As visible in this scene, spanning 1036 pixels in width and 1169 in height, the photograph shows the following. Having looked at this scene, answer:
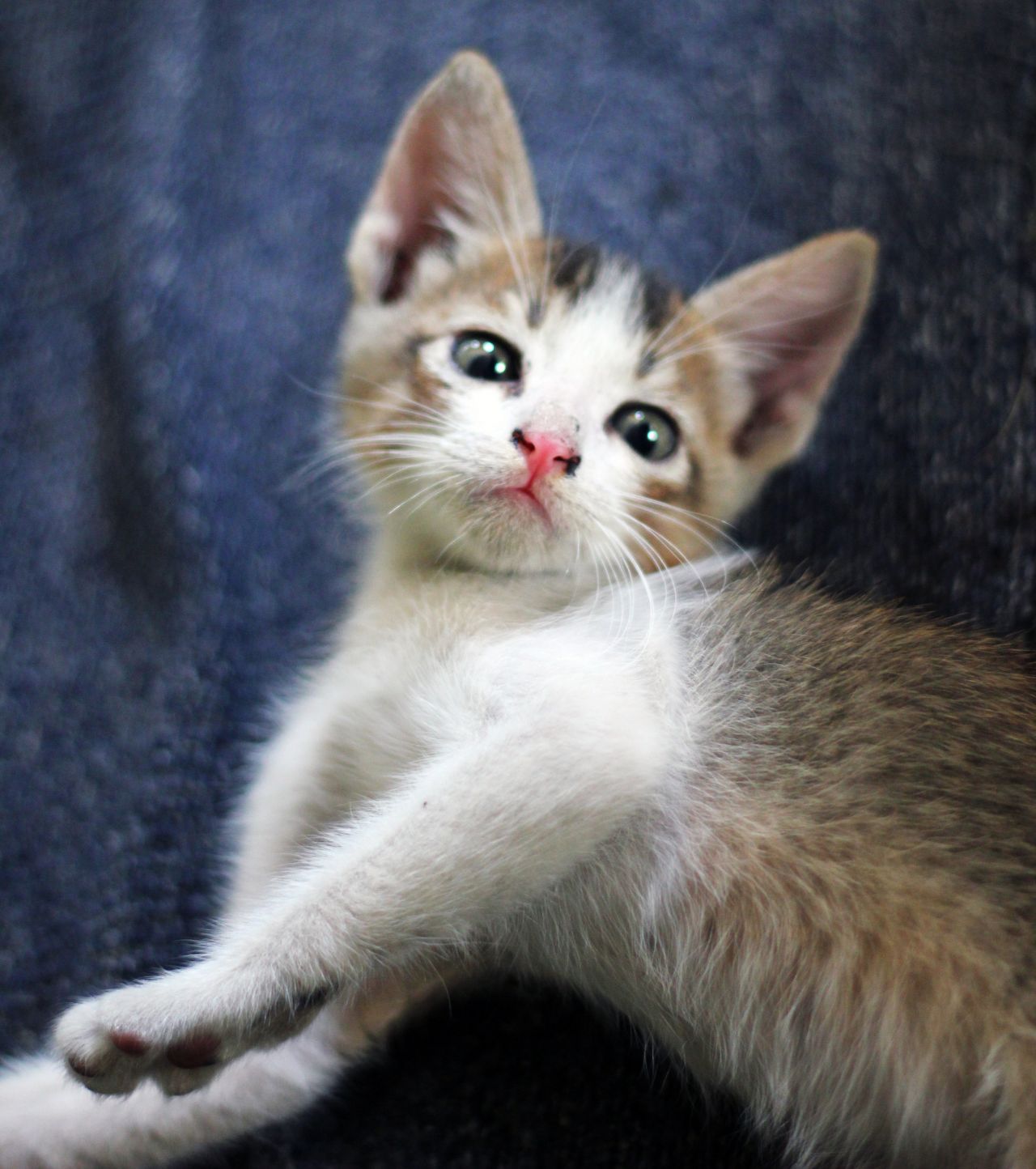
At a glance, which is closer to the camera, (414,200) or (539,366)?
(539,366)

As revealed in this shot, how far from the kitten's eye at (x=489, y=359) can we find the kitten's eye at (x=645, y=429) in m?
0.12

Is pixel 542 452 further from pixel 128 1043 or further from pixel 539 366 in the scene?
pixel 128 1043

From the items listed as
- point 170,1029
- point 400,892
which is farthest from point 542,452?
point 170,1029

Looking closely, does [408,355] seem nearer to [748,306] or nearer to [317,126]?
[748,306]

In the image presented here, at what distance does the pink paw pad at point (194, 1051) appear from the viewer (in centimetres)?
78

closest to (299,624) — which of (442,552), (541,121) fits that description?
(442,552)

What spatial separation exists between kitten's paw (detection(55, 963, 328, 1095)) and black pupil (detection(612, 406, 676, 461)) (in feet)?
2.04

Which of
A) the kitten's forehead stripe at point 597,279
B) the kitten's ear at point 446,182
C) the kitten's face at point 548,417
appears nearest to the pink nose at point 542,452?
the kitten's face at point 548,417

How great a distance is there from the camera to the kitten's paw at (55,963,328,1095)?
0.78 m

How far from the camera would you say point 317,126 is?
1.52 meters

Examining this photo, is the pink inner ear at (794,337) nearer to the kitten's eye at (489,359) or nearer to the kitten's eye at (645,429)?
the kitten's eye at (645,429)

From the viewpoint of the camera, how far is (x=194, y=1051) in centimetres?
78

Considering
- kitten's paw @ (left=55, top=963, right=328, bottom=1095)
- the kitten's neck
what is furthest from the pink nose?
kitten's paw @ (left=55, top=963, right=328, bottom=1095)

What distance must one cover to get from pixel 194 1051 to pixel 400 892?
19cm
